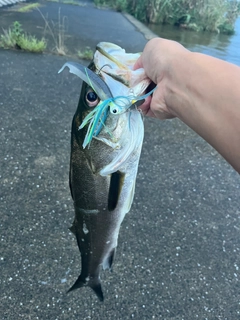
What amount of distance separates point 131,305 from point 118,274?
299mm

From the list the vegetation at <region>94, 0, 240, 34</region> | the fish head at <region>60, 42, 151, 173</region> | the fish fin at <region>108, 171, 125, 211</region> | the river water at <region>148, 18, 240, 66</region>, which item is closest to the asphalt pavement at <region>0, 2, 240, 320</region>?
the fish fin at <region>108, 171, 125, 211</region>

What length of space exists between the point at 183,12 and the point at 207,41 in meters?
2.75

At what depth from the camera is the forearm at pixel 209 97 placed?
4.43ft

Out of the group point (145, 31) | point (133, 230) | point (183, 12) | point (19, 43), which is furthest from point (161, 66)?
point (183, 12)

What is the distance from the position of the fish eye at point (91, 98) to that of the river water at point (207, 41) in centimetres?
1056

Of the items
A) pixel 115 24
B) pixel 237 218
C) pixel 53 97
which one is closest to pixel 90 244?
pixel 237 218

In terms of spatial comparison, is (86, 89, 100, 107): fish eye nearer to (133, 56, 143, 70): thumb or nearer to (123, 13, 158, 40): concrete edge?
(133, 56, 143, 70): thumb

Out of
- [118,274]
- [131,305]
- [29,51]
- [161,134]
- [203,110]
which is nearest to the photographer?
[203,110]

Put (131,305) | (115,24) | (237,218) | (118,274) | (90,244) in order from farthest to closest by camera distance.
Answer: (115,24)
(237,218)
(118,274)
(131,305)
(90,244)

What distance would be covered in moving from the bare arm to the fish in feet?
0.30

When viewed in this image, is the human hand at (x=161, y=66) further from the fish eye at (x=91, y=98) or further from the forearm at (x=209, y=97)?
the fish eye at (x=91, y=98)

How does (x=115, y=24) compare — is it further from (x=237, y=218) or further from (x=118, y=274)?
(x=118, y=274)

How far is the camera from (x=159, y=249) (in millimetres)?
3371

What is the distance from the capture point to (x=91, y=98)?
1.51 metres
